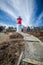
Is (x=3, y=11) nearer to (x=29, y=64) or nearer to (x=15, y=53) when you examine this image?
(x=15, y=53)

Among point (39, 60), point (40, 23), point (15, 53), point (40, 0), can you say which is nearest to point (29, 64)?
point (39, 60)

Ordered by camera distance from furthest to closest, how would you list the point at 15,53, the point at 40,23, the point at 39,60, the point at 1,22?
the point at 1,22
the point at 40,23
the point at 15,53
the point at 39,60

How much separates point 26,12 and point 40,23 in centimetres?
74

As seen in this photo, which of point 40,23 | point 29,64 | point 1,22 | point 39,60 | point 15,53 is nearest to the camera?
point 29,64

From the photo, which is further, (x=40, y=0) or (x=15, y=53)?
(x=40, y=0)

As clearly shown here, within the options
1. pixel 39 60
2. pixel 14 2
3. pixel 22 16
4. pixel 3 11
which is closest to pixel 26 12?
pixel 22 16

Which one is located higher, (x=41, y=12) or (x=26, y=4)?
(x=26, y=4)

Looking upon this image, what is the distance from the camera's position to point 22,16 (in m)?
4.75

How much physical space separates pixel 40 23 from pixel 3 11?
1.48 m

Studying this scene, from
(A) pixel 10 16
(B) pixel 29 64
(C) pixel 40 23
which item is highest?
(A) pixel 10 16

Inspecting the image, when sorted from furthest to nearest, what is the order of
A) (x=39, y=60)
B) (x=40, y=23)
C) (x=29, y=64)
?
(x=40, y=23)
(x=39, y=60)
(x=29, y=64)

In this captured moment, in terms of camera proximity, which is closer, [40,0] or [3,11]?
[40,0]

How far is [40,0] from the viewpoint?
4.23 metres

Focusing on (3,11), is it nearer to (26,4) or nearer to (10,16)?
(10,16)
